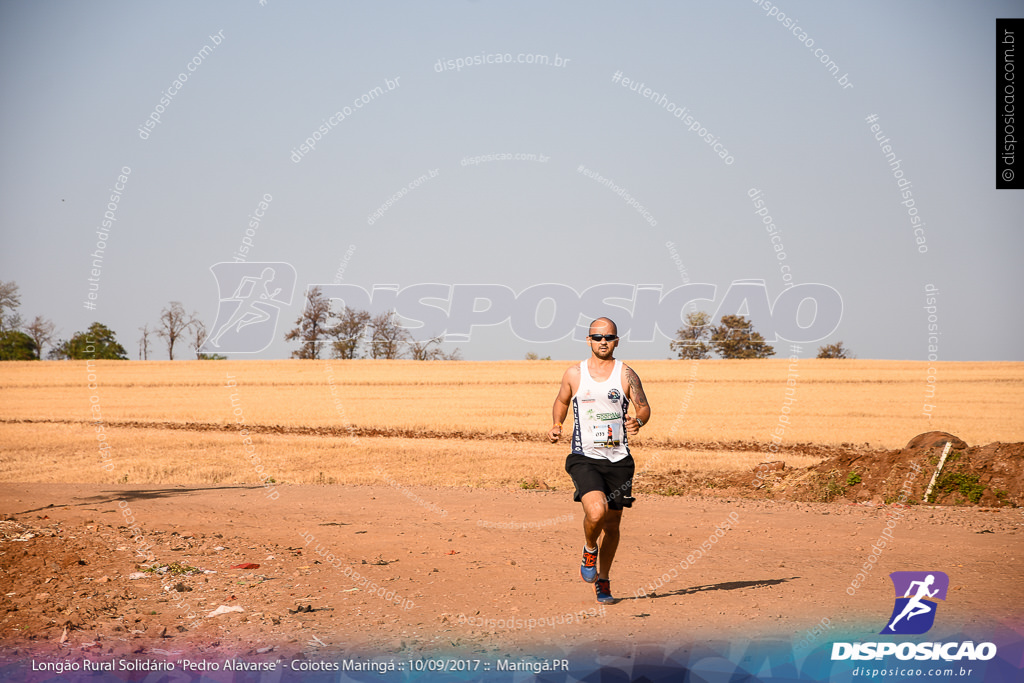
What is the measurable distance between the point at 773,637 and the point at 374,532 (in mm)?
5884

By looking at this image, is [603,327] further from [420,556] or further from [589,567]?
[420,556]

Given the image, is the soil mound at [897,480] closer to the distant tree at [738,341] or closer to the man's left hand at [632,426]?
the man's left hand at [632,426]

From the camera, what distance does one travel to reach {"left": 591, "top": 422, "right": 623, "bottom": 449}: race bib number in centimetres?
705

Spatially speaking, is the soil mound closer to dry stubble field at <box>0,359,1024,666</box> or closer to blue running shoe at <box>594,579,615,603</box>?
dry stubble field at <box>0,359,1024,666</box>

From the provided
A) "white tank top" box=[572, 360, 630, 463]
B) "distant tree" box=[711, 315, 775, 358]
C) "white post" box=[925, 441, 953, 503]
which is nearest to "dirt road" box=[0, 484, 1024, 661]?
"white tank top" box=[572, 360, 630, 463]

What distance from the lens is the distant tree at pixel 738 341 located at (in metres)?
79.8

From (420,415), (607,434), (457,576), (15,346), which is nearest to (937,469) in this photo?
(457,576)

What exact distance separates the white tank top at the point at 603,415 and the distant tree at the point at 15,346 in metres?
87.4

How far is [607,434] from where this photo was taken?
7.05 metres

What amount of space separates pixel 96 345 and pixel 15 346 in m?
8.57

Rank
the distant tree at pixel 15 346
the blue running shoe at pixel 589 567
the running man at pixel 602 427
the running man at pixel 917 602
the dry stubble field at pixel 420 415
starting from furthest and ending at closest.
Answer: the distant tree at pixel 15 346 → the dry stubble field at pixel 420 415 → the blue running shoe at pixel 589 567 → the running man at pixel 602 427 → the running man at pixel 917 602

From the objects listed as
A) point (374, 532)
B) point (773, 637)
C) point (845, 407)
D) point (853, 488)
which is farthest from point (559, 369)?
point (773, 637)

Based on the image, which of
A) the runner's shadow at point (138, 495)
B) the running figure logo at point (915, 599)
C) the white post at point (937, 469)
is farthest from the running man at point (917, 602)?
the runner's shadow at point (138, 495)

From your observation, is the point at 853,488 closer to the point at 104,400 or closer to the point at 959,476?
the point at 959,476
